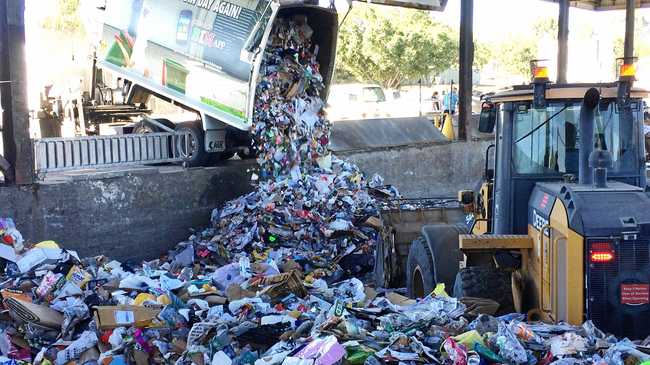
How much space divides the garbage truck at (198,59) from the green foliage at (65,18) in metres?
24.2

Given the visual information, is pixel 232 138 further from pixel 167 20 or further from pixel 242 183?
pixel 167 20

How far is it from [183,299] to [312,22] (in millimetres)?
5851

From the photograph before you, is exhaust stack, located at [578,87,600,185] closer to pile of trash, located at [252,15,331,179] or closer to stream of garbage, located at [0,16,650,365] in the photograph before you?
stream of garbage, located at [0,16,650,365]

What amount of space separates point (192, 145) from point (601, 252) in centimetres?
708

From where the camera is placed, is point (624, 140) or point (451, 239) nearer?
point (624, 140)

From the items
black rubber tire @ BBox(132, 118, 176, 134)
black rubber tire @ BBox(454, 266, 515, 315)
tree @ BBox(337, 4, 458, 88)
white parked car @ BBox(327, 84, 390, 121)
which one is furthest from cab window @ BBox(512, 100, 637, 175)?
tree @ BBox(337, 4, 458, 88)

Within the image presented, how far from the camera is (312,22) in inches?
414

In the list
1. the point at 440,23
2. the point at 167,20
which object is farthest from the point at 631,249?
the point at 440,23

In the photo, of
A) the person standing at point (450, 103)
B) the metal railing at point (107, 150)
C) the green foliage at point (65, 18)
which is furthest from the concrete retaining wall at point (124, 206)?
the green foliage at point (65, 18)

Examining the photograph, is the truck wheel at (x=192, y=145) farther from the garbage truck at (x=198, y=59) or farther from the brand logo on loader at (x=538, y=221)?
the brand logo on loader at (x=538, y=221)

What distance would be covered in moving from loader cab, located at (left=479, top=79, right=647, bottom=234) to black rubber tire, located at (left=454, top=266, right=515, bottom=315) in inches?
17.4

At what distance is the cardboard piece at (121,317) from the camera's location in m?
5.10

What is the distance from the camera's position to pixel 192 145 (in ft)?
33.8

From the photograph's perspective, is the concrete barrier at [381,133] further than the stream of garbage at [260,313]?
Yes
